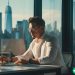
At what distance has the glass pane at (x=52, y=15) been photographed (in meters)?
5.54

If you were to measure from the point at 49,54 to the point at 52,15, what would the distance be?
2.12m

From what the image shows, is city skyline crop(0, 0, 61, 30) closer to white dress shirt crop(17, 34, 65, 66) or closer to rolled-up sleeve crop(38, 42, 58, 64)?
white dress shirt crop(17, 34, 65, 66)

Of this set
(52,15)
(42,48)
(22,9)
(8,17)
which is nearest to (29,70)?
(42,48)

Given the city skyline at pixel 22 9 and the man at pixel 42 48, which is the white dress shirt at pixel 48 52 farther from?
the city skyline at pixel 22 9

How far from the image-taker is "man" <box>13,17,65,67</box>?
3.61 meters

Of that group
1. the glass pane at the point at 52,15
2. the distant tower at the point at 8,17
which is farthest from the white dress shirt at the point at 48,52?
the glass pane at the point at 52,15

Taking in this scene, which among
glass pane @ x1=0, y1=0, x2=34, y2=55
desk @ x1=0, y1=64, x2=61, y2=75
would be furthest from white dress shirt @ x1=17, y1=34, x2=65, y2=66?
glass pane @ x1=0, y1=0, x2=34, y2=55

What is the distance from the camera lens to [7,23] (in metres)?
4.97

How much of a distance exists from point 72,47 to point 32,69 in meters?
3.01

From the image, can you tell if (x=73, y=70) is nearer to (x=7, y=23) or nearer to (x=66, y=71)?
(x=66, y=71)

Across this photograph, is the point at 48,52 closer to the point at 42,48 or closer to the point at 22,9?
the point at 42,48

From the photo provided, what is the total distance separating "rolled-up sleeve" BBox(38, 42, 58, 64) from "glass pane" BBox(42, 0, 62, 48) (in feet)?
6.07

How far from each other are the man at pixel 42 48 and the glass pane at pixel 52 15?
1.66 meters

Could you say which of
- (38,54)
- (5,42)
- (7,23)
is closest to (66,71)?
(38,54)
